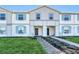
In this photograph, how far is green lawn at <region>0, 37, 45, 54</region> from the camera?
19.1 ft

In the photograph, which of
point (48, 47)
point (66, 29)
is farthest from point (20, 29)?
point (66, 29)

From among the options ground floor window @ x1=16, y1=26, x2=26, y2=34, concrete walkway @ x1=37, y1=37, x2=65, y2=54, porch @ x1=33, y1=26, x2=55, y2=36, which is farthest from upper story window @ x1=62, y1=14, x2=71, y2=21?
ground floor window @ x1=16, y1=26, x2=26, y2=34

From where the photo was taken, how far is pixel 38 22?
19.4 feet

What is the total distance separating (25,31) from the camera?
5.96m

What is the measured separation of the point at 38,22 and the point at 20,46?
Result: 34 centimetres

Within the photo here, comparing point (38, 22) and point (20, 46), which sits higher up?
point (38, 22)

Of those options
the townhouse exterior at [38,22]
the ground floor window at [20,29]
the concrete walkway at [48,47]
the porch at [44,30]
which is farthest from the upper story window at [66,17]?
the ground floor window at [20,29]

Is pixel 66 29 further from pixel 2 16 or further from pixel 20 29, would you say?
pixel 2 16

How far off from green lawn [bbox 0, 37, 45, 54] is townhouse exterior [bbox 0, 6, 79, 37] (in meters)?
0.06

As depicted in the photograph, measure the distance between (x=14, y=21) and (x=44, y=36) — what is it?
39 cm
